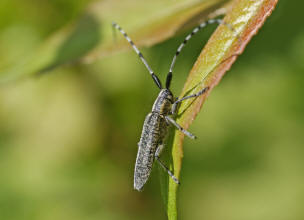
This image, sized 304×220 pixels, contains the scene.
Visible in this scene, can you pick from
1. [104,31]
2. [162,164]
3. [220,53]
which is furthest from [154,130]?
[220,53]

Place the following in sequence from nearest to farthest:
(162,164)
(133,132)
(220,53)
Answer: (220,53) → (162,164) → (133,132)

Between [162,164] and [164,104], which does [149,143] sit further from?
[162,164]

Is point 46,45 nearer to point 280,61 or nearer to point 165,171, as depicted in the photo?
point 165,171

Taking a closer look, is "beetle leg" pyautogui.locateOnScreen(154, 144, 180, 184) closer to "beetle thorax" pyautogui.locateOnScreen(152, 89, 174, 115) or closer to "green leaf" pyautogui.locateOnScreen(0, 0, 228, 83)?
"beetle thorax" pyautogui.locateOnScreen(152, 89, 174, 115)

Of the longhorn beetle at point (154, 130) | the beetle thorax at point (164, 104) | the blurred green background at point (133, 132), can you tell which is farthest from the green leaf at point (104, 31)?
the blurred green background at point (133, 132)

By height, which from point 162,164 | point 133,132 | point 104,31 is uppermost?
point 104,31

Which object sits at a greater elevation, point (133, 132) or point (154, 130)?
point (133, 132)

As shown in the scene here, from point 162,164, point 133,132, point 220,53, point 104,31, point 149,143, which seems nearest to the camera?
point 220,53
